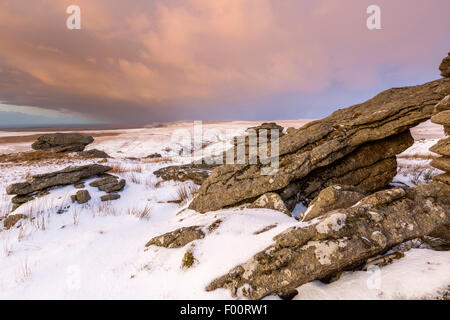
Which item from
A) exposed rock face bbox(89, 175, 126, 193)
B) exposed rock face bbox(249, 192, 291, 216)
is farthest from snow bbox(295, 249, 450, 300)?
exposed rock face bbox(89, 175, 126, 193)

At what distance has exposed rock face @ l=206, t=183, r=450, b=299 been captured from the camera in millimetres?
2820

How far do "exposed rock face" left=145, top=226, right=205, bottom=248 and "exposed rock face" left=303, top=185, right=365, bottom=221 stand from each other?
2.64 metres

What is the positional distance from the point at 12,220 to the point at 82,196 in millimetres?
2129

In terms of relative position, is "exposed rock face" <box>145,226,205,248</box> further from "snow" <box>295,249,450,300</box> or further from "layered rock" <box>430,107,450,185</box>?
"layered rock" <box>430,107,450,185</box>

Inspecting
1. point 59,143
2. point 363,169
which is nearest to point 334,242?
point 363,169

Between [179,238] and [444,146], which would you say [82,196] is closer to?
[179,238]

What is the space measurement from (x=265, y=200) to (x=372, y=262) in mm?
2895

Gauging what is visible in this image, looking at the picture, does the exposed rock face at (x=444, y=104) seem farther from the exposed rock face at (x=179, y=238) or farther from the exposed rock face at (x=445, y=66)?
the exposed rock face at (x=179, y=238)

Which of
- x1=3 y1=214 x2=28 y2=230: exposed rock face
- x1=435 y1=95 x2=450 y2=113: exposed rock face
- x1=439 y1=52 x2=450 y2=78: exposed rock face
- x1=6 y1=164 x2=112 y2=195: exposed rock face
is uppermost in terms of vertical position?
x1=439 y1=52 x2=450 y2=78: exposed rock face

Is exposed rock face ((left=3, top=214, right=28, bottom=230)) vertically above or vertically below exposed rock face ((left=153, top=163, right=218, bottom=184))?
below

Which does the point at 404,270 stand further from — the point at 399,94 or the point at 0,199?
the point at 0,199

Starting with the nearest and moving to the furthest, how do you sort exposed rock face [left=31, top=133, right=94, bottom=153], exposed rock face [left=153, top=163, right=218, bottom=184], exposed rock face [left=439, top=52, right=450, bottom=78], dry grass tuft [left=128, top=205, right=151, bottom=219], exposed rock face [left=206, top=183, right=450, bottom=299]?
exposed rock face [left=206, top=183, right=450, bottom=299] → exposed rock face [left=439, top=52, right=450, bottom=78] → dry grass tuft [left=128, top=205, right=151, bottom=219] → exposed rock face [left=153, top=163, right=218, bottom=184] → exposed rock face [left=31, top=133, right=94, bottom=153]
